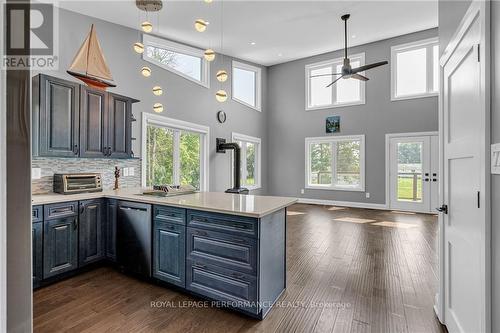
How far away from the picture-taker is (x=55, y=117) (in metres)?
3.03

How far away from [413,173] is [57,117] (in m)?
7.72

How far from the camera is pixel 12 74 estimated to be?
1.77ft

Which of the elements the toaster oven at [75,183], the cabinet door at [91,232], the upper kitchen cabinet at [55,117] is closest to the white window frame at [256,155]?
the toaster oven at [75,183]

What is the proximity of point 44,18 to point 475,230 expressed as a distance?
206 inches

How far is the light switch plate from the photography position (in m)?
1.20

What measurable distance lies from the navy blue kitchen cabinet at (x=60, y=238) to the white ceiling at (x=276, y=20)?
120 inches

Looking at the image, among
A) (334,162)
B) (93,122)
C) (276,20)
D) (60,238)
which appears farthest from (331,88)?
(60,238)

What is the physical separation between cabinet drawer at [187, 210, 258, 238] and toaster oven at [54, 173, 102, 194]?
183 cm

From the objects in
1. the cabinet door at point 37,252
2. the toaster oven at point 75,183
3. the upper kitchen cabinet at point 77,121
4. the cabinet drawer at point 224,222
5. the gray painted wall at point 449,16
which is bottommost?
the cabinet door at point 37,252

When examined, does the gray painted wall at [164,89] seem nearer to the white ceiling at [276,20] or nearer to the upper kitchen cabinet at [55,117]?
the white ceiling at [276,20]

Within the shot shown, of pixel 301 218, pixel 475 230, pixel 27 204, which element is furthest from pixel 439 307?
pixel 301 218

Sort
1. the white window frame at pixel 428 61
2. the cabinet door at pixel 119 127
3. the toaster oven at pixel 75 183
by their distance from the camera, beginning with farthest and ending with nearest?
the white window frame at pixel 428 61 < the cabinet door at pixel 119 127 < the toaster oven at pixel 75 183

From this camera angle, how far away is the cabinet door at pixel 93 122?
330 centimetres

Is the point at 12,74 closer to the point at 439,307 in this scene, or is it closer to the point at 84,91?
the point at 439,307
